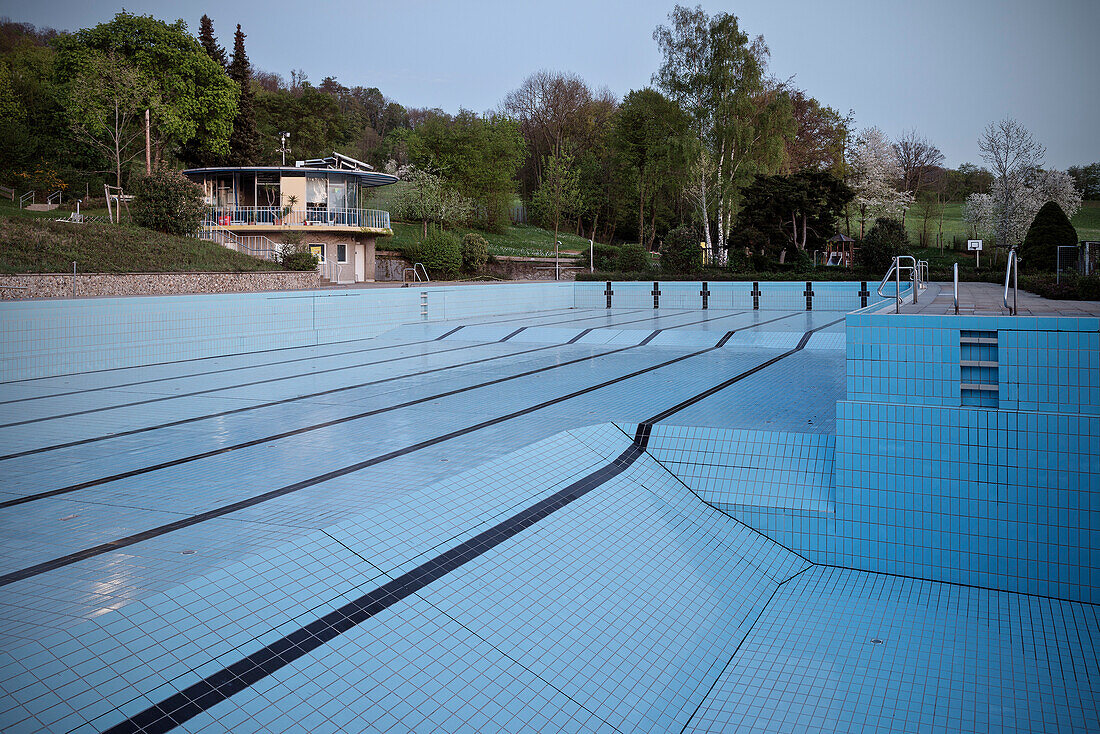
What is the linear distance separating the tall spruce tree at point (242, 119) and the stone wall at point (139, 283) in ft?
52.8

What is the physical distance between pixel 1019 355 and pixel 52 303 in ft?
29.5

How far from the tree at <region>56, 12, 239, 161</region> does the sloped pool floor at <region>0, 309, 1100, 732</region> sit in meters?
24.9

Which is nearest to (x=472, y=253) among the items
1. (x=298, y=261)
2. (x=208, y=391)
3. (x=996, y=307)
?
(x=298, y=261)

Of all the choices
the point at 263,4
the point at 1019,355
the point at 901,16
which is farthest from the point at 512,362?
the point at 901,16

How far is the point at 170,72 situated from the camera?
87.6 feet

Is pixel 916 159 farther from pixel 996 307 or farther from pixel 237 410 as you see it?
pixel 237 410

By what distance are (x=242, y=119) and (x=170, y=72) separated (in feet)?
14.0

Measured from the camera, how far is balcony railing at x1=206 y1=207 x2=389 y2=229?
23.0 m

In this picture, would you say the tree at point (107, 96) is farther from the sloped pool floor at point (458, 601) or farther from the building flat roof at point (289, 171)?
the sloped pool floor at point (458, 601)

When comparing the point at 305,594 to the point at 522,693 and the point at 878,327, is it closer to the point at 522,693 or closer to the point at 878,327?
the point at 522,693

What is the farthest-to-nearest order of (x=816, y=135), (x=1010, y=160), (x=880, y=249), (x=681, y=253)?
(x=816, y=135), (x=1010, y=160), (x=681, y=253), (x=880, y=249)

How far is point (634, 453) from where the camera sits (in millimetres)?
4695

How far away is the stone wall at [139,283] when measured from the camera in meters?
11.9

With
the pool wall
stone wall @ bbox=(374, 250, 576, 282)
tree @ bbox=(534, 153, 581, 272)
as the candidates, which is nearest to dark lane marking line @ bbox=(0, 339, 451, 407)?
the pool wall
